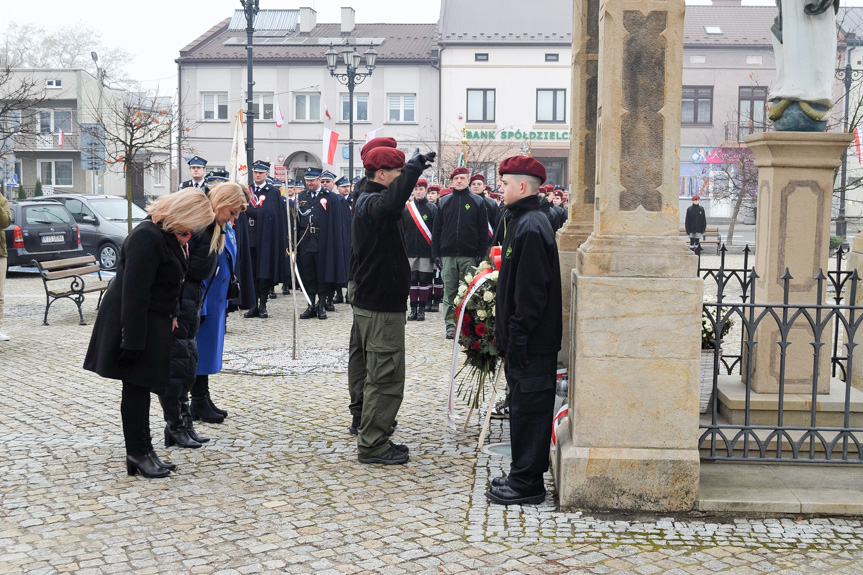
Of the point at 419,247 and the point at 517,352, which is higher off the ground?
the point at 419,247

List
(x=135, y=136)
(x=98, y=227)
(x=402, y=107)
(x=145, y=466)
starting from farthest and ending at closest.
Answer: (x=402, y=107) → (x=135, y=136) → (x=98, y=227) → (x=145, y=466)

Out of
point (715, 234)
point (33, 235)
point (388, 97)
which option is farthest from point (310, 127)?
point (33, 235)

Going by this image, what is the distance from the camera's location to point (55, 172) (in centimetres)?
6078

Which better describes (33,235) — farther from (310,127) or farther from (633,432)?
(310,127)

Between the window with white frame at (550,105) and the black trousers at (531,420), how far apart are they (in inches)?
1738

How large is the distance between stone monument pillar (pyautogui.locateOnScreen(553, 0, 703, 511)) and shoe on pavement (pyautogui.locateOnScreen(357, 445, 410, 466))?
4.50 feet

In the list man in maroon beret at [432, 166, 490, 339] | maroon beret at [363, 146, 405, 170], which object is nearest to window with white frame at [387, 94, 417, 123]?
man in maroon beret at [432, 166, 490, 339]

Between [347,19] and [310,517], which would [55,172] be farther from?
[310,517]

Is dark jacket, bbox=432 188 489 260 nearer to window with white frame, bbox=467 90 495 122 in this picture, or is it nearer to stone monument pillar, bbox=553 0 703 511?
stone monument pillar, bbox=553 0 703 511

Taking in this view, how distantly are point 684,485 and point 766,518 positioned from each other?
46 cm

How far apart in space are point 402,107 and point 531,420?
44867mm

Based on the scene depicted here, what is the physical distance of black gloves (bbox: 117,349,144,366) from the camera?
19.1 feet

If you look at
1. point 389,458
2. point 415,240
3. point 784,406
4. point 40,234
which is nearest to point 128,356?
point 389,458

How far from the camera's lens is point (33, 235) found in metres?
19.9
